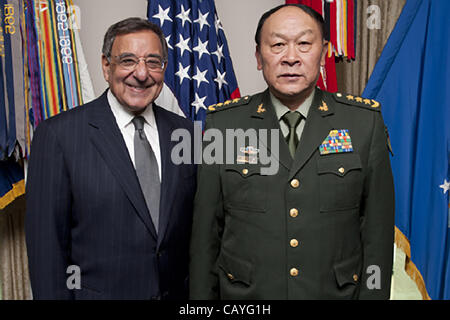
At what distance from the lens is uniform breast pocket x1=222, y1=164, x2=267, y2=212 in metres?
1.40

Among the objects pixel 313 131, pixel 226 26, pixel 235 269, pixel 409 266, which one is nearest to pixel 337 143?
pixel 313 131

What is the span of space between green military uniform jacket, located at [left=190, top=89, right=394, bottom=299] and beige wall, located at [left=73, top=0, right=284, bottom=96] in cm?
152

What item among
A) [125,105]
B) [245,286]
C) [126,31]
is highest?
[126,31]

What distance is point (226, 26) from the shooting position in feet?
9.46

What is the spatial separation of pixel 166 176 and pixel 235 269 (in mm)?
452

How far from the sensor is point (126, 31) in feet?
4.83

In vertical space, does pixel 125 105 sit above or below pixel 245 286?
above

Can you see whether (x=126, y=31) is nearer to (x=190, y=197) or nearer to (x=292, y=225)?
(x=190, y=197)

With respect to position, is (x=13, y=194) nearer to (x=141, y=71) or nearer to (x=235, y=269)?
(x=141, y=71)

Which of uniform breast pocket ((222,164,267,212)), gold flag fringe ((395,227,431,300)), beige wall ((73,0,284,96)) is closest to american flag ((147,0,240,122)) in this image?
beige wall ((73,0,284,96))

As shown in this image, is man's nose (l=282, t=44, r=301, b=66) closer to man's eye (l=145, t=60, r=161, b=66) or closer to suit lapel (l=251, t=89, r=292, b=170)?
suit lapel (l=251, t=89, r=292, b=170)

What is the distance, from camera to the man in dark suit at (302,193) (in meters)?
1.35
